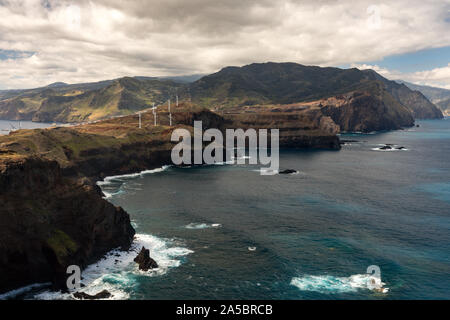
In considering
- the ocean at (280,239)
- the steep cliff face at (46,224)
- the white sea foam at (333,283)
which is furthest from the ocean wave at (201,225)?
the white sea foam at (333,283)

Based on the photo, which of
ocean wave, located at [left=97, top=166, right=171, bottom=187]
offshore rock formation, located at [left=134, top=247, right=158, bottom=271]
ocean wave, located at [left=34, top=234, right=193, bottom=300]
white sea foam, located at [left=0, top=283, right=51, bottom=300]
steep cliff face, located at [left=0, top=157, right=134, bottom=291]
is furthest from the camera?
ocean wave, located at [left=97, top=166, right=171, bottom=187]

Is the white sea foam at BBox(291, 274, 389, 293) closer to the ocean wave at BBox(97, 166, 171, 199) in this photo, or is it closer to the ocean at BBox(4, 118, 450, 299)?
the ocean at BBox(4, 118, 450, 299)

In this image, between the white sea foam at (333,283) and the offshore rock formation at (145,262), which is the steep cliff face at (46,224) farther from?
the white sea foam at (333,283)

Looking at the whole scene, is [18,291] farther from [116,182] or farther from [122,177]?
[122,177]

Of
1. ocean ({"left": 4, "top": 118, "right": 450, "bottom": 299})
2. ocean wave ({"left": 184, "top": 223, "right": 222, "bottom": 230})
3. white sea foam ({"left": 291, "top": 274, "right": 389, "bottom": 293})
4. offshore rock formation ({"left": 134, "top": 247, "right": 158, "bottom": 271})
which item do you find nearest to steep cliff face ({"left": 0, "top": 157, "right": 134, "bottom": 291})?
ocean ({"left": 4, "top": 118, "right": 450, "bottom": 299})

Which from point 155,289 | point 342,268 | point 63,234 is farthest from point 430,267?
point 63,234
